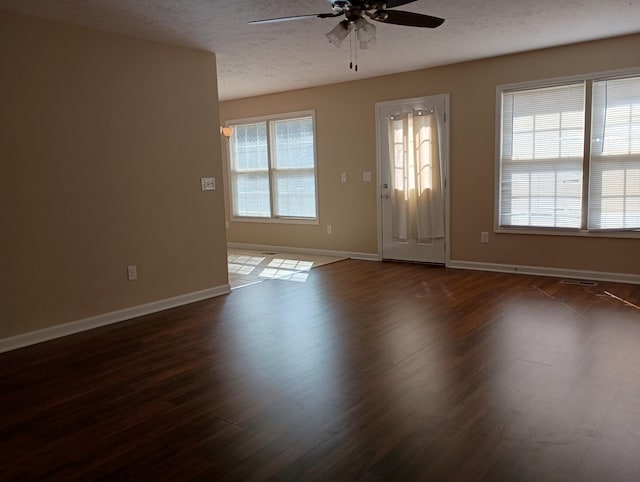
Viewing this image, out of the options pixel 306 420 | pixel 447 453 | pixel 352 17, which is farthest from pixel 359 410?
pixel 352 17

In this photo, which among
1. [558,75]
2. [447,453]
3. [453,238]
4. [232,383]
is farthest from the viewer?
[453,238]

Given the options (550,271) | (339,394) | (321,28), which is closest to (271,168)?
(321,28)

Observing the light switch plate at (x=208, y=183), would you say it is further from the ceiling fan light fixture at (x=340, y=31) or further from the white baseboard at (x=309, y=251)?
the white baseboard at (x=309, y=251)

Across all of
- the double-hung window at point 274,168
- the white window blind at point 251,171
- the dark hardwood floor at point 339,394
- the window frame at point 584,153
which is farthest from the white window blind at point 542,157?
the white window blind at point 251,171

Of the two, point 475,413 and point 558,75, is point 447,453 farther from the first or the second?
point 558,75

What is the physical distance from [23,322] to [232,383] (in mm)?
1922

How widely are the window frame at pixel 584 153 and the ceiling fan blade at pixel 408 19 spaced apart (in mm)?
2633

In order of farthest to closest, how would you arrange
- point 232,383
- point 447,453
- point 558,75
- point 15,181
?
1. point 558,75
2. point 15,181
3. point 232,383
4. point 447,453

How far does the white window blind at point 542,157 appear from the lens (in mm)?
5266

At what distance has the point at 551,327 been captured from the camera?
148 inches

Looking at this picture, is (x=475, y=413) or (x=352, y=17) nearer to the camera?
(x=475, y=413)

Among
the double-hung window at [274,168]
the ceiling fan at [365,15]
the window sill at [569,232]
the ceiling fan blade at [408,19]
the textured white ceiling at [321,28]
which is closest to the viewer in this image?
the ceiling fan at [365,15]

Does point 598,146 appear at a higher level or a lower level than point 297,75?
lower

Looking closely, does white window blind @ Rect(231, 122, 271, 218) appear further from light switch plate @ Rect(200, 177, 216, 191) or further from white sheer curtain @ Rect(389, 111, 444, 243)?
light switch plate @ Rect(200, 177, 216, 191)
